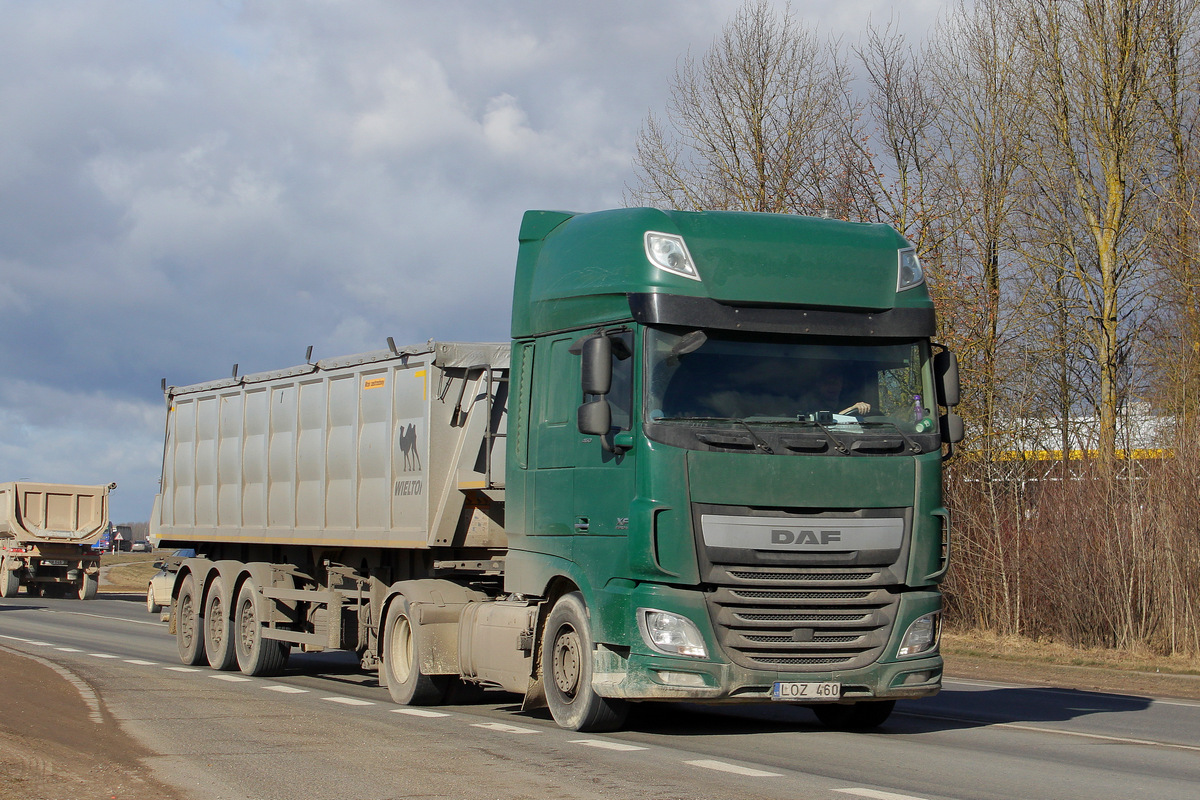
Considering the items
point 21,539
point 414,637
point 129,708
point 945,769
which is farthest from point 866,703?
point 21,539

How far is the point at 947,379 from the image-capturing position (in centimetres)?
1071

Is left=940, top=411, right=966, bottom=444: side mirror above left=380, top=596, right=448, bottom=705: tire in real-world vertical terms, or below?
above

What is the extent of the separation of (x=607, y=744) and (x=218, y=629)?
30.4 ft

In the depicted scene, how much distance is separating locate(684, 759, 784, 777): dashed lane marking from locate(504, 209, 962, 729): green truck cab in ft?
2.31

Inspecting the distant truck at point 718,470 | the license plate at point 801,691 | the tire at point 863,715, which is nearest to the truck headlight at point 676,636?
the distant truck at point 718,470

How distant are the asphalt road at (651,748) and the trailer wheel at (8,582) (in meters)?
24.8

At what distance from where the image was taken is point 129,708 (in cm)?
1247

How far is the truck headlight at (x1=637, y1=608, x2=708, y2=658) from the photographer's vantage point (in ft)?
32.1

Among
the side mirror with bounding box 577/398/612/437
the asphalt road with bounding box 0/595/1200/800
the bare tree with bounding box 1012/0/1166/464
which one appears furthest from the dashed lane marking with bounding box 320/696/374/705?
the bare tree with bounding box 1012/0/1166/464

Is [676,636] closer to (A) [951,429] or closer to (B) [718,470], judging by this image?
(B) [718,470]

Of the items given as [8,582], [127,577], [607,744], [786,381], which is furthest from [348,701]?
[127,577]

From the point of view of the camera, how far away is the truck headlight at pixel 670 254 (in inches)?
→ 401

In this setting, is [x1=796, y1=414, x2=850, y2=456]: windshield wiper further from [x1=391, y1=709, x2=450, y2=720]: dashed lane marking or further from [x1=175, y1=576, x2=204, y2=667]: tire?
[x1=175, y1=576, x2=204, y2=667]: tire

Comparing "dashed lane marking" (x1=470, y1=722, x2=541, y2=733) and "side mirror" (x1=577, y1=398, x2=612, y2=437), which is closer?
"side mirror" (x1=577, y1=398, x2=612, y2=437)
